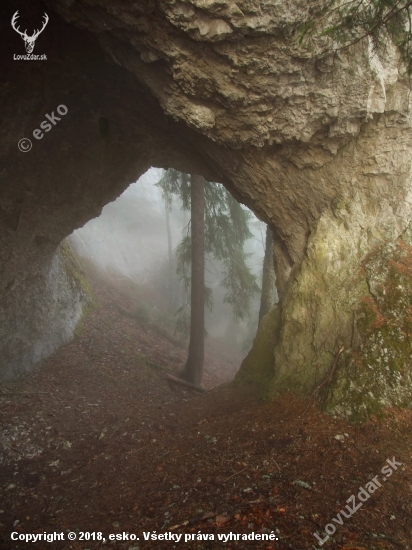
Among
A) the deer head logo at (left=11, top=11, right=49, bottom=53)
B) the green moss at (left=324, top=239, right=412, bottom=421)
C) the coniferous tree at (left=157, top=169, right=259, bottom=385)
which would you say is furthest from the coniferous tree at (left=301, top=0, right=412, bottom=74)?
the coniferous tree at (left=157, top=169, right=259, bottom=385)

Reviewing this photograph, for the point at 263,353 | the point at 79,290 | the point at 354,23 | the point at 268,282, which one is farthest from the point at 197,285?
the point at 354,23

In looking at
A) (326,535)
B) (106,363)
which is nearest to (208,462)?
(326,535)

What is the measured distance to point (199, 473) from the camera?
13.9 feet

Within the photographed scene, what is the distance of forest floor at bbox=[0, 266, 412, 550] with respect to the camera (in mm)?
3086

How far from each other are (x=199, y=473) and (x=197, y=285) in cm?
804

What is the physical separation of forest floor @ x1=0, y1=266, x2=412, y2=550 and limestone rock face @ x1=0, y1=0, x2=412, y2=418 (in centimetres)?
118

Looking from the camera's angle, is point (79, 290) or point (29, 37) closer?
point (29, 37)

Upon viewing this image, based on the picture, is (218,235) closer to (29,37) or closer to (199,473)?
(29,37)

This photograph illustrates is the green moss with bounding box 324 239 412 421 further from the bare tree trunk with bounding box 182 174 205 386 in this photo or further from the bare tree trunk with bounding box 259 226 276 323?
the bare tree trunk with bounding box 182 174 205 386

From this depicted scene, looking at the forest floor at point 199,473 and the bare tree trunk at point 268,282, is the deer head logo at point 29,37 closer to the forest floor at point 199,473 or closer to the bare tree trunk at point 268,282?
the forest floor at point 199,473

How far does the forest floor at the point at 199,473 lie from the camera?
3086mm

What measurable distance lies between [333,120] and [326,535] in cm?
525

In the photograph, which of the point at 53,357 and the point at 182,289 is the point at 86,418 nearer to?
the point at 53,357

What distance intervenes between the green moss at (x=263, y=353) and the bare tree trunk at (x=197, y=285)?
420cm
